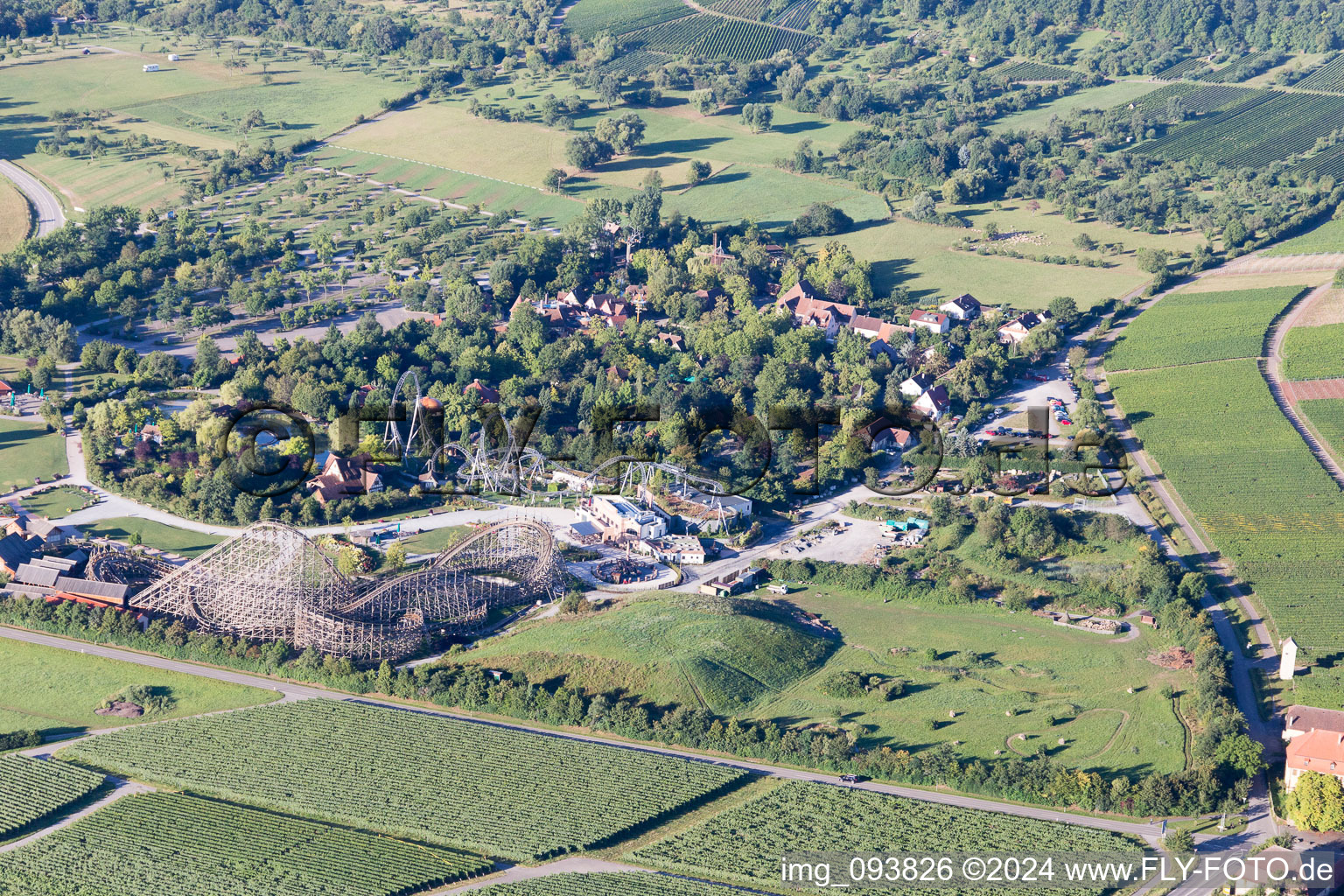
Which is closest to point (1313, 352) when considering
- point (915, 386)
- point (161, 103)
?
Answer: point (915, 386)

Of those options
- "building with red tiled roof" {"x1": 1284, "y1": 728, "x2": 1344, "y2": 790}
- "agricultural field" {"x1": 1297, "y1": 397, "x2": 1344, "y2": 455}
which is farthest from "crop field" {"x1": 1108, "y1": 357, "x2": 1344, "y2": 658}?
"building with red tiled roof" {"x1": 1284, "y1": 728, "x2": 1344, "y2": 790}

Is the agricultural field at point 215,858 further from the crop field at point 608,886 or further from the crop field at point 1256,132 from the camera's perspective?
the crop field at point 1256,132

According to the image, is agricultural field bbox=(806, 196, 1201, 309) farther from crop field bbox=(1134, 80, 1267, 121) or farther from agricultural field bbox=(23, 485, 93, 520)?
agricultural field bbox=(23, 485, 93, 520)

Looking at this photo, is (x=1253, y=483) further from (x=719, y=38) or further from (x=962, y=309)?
(x=719, y=38)

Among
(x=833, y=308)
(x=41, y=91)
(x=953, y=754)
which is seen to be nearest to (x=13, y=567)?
(x=953, y=754)

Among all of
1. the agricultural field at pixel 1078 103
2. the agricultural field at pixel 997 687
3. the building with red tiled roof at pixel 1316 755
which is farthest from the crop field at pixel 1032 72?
the building with red tiled roof at pixel 1316 755

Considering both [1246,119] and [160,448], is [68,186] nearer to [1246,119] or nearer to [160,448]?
[160,448]
